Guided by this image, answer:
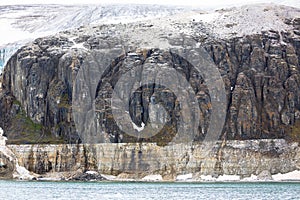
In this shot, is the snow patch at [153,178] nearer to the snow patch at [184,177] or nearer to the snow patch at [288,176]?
the snow patch at [184,177]

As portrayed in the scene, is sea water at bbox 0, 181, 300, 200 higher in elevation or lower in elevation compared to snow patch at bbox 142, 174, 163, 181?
higher

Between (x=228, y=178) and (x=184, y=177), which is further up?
(x=228, y=178)

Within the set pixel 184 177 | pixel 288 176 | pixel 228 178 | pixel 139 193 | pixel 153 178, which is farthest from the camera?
pixel 184 177

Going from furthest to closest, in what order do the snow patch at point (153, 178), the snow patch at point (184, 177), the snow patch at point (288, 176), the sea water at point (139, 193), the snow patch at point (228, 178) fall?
the snow patch at point (184, 177)
the snow patch at point (153, 178)
the snow patch at point (228, 178)
the snow patch at point (288, 176)
the sea water at point (139, 193)

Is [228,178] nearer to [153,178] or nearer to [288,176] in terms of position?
[288,176]

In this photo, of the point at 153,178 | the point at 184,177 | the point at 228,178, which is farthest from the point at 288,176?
the point at 153,178

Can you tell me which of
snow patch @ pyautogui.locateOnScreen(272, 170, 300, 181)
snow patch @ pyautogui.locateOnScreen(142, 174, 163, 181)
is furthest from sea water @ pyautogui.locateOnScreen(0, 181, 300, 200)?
snow patch @ pyautogui.locateOnScreen(272, 170, 300, 181)

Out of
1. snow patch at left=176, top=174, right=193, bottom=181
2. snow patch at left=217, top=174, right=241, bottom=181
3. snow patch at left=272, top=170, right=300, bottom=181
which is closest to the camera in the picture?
snow patch at left=272, top=170, right=300, bottom=181

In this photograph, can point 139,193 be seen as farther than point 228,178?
No

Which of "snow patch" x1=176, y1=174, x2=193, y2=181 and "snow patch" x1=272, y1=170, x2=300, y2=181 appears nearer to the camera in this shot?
"snow patch" x1=272, y1=170, x2=300, y2=181

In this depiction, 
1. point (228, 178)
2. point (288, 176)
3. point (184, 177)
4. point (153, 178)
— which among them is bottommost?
point (153, 178)

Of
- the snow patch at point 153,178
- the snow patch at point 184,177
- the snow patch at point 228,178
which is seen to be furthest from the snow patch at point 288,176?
the snow patch at point 153,178

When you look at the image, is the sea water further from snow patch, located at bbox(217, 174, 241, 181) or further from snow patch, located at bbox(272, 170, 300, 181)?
snow patch, located at bbox(272, 170, 300, 181)

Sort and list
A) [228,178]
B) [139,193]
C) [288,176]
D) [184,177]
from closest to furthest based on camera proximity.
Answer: [139,193] → [228,178] → [288,176] → [184,177]
